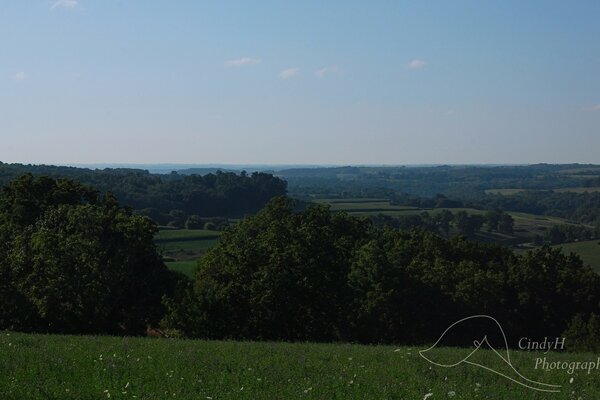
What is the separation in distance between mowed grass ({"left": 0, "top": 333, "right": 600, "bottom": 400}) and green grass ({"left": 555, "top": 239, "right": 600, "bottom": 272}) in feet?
211

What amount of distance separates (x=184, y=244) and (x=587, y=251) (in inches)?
2046

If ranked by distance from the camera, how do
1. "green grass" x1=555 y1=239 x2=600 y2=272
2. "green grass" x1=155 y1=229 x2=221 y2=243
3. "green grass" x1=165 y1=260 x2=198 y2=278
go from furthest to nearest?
"green grass" x1=155 y1=229 x2=221 y2=243 < "green grass" x1=555 y1=239 x2=600 y2=272 < "green grass" x1=165 y1=260 x2=198 y2=278

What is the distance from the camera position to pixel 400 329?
34594mm

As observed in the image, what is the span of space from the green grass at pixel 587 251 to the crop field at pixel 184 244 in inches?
1631

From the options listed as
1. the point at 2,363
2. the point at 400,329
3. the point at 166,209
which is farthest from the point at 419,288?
the point at 166,209

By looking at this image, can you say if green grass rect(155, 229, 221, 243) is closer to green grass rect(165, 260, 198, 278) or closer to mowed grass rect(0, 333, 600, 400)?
green grass rect(165, 260, 198, 278)

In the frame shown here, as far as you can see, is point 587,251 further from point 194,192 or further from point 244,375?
point 244,375

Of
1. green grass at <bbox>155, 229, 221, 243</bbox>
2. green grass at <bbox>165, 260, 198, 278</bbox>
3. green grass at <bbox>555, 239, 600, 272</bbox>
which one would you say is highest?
green grass at <bbox>155, 229, 221, 243</bbox>

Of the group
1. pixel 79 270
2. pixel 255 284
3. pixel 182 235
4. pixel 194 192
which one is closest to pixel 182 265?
pixel 182 235

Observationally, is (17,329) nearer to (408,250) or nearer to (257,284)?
(257,284)

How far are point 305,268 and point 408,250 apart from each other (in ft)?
41.0

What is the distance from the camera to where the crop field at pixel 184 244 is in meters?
66.8

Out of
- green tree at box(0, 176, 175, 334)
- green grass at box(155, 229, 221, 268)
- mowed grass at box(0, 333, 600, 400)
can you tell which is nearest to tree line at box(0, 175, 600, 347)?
green tree at box(0, 176, 175, 334)

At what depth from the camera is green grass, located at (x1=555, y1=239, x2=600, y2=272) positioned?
78056 mm
